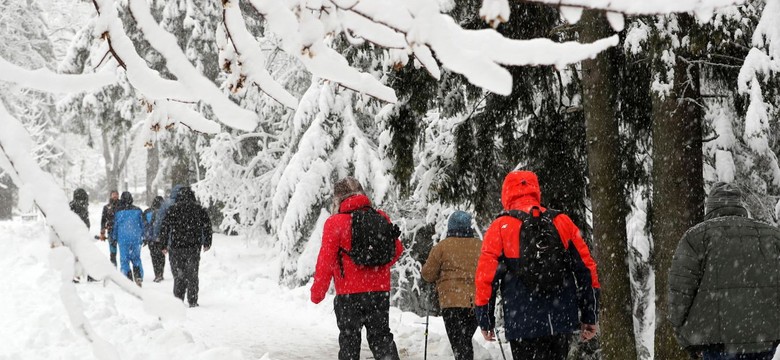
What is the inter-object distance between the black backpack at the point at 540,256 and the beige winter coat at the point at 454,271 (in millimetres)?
2069

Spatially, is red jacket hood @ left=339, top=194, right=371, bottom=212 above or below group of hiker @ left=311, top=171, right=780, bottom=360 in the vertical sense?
above

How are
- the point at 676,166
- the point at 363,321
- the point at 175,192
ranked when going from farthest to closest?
1. the point at 175,192
2. the point at 676,166
3. the point at 363,321

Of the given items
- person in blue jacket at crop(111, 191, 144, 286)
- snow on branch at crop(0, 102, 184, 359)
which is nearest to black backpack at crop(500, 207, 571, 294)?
snow on branch at crop(0, 102, 184, 359)

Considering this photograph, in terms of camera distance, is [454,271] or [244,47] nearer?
[244,47]

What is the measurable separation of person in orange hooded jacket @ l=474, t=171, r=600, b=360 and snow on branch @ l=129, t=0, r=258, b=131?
310cm

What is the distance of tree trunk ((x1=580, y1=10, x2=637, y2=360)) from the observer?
6.12 m

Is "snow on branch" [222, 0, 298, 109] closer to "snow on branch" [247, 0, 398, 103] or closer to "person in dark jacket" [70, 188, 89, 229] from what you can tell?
"snow on branch" [247, 0, 398, 103]

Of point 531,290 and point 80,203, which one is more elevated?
point 80,203

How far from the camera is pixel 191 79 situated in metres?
1.55

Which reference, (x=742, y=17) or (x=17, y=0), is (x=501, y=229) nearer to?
(x=742, y=17)

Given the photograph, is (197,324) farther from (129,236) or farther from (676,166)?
(676,166)

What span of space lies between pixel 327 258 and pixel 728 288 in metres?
2.73

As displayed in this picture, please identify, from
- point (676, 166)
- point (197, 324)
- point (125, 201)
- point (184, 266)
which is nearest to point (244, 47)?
point (676, 166)

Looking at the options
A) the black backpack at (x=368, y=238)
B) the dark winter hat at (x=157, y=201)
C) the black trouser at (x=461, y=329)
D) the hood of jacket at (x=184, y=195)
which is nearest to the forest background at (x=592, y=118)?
the black trouser at (x=461, y=329)
